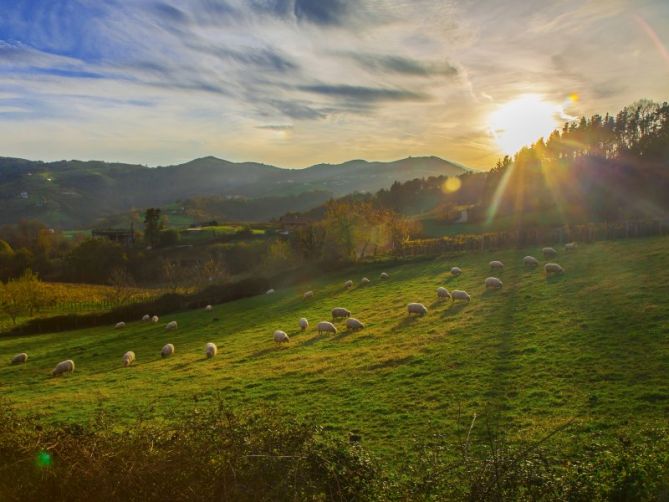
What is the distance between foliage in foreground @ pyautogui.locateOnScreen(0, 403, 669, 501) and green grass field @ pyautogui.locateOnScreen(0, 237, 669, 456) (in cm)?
342

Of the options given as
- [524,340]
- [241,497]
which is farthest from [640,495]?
[524,340]

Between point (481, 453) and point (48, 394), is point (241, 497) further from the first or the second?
point (48, 394)

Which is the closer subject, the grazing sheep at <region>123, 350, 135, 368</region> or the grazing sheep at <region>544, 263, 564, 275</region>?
the grazing sheep at <region>123, 350, 135, 368</region>

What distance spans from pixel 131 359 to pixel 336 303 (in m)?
17.6

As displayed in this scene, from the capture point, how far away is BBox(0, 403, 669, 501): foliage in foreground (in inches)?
292

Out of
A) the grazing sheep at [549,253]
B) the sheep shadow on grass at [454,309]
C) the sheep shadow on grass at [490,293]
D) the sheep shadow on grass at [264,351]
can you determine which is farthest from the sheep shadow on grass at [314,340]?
the grazing sheep at [549,253]

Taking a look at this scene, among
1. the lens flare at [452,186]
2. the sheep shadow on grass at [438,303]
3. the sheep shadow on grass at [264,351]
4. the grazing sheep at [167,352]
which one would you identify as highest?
the lens flare at [452,186]

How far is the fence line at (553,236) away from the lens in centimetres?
4322

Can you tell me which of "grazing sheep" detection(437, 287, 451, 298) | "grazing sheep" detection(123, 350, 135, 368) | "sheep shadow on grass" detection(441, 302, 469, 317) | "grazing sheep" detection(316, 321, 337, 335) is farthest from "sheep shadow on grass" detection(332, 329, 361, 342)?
"grazing sheep" detection(123, 350, 135, 368)

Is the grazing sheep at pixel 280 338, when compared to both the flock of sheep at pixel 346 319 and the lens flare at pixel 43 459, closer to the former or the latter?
the flock of sheep at pixel 346 319

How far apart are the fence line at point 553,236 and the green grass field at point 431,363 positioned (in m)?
5.91

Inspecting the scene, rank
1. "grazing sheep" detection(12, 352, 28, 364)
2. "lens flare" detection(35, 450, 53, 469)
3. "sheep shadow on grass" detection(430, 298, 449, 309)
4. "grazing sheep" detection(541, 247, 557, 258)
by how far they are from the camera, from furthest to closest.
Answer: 1. "grazing sheep" detection(541, 247, 557, 258)
2. "grazing sheep" detection(12, 352, 28, 364)
3. "sheep shadow on grass" detection(430, 298, 449, 309)
4. "lens flare" detection(35, 450, 53, 469)

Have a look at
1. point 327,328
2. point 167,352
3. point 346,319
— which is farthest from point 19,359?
point 346,319

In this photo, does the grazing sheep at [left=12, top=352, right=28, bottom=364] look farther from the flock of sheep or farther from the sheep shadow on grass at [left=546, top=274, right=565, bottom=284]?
the sheep shadow on grass at [left=546, top=274, right=565, bottom=284]
